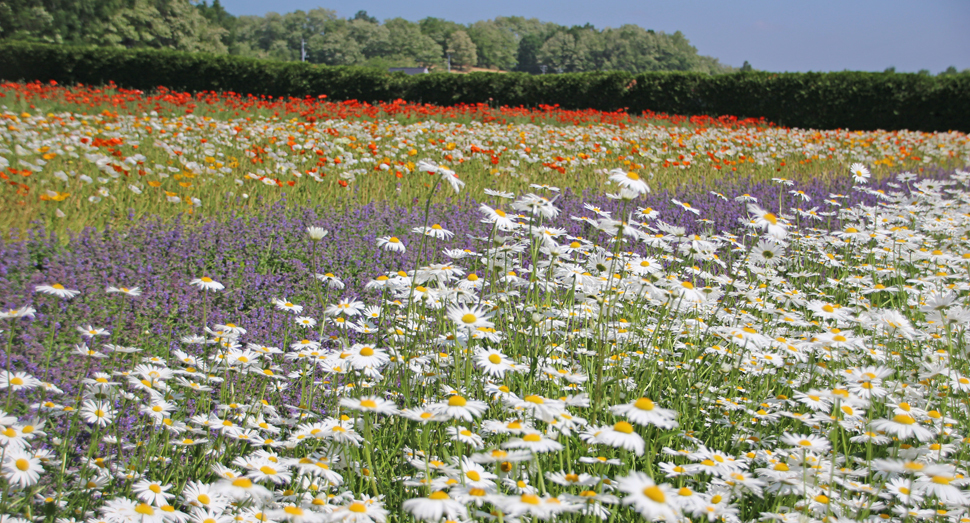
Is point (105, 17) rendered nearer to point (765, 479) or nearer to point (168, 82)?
point (168, 82)

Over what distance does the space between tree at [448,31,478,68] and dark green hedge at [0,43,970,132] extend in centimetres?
9937

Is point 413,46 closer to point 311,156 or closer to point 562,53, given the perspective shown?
point 562,53

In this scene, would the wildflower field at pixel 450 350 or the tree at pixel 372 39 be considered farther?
the tree at pixel 372 39

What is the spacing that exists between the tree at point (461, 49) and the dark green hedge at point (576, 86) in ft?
326

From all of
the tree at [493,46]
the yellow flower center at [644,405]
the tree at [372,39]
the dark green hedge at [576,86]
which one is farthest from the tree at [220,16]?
the yellow flower center at [644,405]

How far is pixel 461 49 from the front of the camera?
377ft

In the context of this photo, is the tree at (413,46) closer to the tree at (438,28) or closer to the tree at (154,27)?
the tree at (438,28)

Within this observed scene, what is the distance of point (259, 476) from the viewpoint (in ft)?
4.47

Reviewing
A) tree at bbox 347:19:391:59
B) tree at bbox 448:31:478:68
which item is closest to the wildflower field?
tree at bbox 347:19:391:59

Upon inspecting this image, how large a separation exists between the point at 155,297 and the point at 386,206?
1945 millimetres

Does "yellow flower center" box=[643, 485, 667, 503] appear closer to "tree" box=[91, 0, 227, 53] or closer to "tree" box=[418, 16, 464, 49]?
"tree" box=[91, 0, 227, 53]

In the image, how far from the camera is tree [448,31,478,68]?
11456 cm

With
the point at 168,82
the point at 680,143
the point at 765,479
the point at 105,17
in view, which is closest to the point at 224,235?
the point at 765,479

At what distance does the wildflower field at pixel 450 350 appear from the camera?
4.87ft
